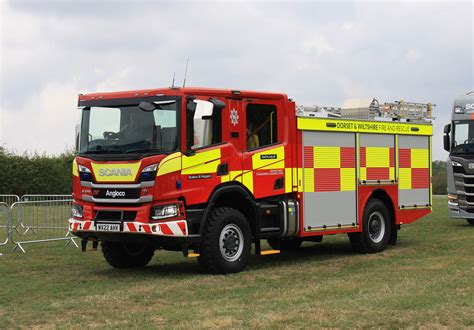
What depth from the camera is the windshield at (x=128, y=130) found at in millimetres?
10602

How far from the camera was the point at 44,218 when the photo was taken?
16.4 m

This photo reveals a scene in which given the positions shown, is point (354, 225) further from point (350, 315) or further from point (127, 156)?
point (350, 315)

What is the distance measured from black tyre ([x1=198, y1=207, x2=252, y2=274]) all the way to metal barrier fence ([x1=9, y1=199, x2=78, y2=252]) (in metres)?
5.59

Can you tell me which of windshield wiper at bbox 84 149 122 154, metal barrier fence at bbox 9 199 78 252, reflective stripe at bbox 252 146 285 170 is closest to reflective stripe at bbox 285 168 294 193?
reflective stripe at bbox 252 146 285 170

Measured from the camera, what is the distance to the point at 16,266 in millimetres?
12633

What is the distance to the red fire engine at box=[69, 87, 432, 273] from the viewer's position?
34.8 ft

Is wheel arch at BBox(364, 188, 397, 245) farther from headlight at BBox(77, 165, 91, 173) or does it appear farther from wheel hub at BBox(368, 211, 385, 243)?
headlight at BBox(77, 165, 91, 173)

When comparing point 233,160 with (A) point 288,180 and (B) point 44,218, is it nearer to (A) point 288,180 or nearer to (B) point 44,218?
(A) point 288,180

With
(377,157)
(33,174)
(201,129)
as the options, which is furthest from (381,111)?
(33,174)

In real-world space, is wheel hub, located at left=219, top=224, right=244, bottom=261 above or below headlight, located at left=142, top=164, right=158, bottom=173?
below

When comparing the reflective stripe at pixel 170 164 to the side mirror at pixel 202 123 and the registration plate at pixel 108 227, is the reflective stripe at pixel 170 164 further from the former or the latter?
the registration plate at pixel 108 227

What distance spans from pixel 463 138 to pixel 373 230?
6.63m

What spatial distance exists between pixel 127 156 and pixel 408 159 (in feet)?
20.9

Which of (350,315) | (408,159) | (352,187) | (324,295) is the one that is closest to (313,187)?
(352,187)
